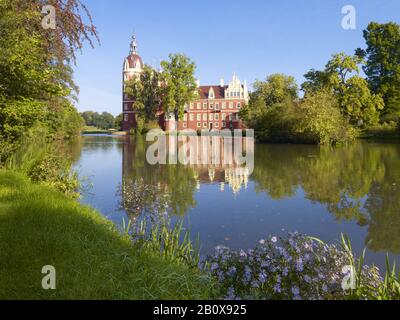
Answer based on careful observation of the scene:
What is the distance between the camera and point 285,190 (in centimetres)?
1095

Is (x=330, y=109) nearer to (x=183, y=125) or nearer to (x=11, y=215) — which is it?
(x=11, y=215)

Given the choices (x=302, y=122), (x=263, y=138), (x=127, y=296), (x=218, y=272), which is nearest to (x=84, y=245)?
(x=127, y=296)

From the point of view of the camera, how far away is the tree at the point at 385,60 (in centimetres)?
4219

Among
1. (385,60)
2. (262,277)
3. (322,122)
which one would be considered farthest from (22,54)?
(385,60)

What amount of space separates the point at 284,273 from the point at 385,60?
160 feet

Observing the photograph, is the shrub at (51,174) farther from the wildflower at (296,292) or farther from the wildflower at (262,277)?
the wildflower at (296,292)

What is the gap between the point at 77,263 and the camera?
3.56m

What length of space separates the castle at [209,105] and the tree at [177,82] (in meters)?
8.19

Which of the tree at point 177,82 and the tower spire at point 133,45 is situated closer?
the tree at point 177,82


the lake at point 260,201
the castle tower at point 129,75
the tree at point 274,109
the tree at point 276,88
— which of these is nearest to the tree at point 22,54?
the lake at point 260,201

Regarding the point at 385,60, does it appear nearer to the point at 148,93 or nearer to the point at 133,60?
the point at 148,93

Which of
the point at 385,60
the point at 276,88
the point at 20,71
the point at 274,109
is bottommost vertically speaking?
the point at 20,71

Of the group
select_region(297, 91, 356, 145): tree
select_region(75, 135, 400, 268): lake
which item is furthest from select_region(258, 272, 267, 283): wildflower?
select_region(297, 91, 356, 145): tree

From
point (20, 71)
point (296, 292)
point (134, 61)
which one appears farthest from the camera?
point (134, 61)
